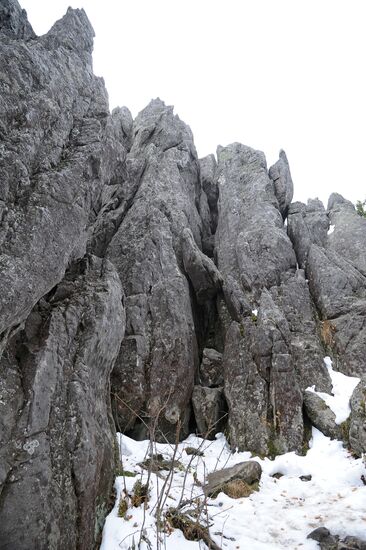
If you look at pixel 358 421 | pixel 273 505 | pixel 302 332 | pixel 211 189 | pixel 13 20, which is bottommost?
pixel 273 505

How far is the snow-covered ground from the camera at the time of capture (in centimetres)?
729

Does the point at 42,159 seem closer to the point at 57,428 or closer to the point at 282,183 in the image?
the point at 57,428

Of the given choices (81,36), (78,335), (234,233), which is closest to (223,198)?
(234,233)

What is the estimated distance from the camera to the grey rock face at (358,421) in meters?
11.2

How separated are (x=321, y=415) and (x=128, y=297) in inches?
357

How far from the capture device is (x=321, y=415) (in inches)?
515

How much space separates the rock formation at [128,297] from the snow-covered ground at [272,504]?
2.06ft

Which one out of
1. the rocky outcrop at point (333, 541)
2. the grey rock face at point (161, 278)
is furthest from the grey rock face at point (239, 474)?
the rocky outcrop at point (333, 541)

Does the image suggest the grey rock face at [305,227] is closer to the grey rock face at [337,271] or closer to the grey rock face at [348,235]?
the grey rock face at [337,271]

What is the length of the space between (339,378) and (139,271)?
9.89 metres

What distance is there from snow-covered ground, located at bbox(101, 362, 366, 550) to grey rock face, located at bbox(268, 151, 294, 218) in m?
16.9

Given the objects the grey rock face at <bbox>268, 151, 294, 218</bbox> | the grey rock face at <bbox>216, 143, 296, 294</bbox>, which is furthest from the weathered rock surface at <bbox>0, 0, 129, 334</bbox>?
the grey rock face at <bbox>268, 151, 294, 218</bbox>

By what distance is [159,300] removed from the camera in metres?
16.5

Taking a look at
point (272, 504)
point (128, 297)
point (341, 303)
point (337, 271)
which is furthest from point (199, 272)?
point (272, 504)
